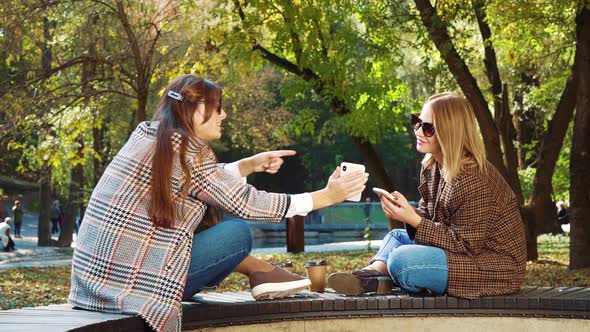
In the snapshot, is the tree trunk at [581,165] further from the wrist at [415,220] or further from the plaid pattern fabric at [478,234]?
the wrist at [415,220]

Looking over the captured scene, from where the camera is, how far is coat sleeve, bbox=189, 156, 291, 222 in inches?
178

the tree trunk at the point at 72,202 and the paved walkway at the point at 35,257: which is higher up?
the tree trunk at the point at 72,202

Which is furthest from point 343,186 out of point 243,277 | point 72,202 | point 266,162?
point 72,202

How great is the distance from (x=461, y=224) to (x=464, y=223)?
3 cm

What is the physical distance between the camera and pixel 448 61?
12.5 metres

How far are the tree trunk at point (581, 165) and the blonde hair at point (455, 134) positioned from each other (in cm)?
634

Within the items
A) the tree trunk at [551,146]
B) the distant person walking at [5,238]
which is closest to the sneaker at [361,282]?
the tree trunk at [551,146]

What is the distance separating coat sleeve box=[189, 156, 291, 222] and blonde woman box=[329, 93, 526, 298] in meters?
0.83

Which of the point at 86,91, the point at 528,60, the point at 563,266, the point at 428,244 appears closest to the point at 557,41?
the point at 528,60

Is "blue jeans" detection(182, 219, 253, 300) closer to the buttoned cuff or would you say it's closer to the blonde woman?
the buttoned cuff

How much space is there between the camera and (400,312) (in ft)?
17.8

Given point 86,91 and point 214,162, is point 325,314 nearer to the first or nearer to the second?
point 214,162

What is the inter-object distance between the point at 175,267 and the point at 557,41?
46.3ft

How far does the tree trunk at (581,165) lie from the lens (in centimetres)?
1122
